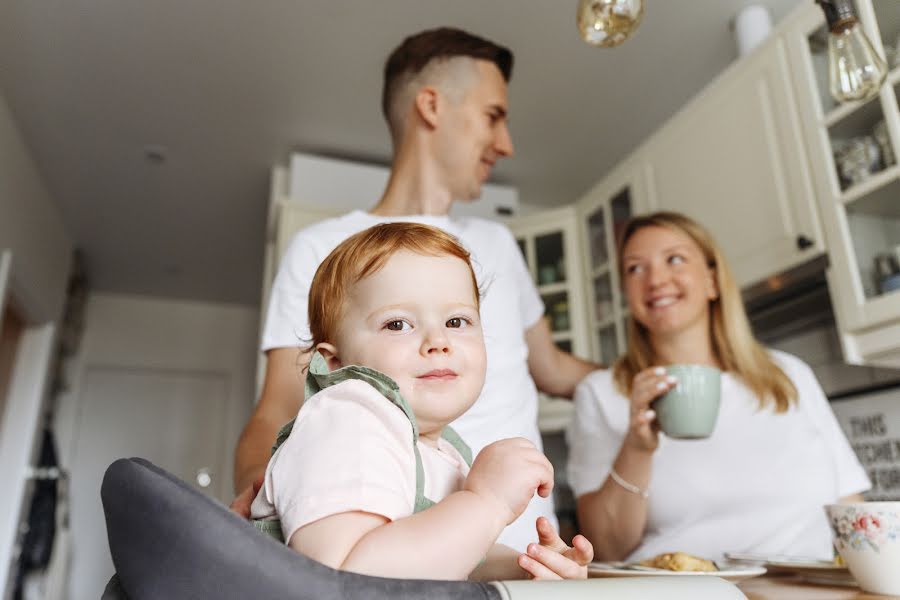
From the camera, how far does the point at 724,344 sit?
1.44m

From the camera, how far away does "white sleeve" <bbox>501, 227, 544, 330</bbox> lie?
4.43 feet

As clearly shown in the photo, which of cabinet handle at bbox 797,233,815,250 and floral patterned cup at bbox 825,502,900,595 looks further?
cabinet handle at bbox 797,233,815,250

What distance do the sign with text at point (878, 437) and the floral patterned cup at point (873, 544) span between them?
4.08 feet

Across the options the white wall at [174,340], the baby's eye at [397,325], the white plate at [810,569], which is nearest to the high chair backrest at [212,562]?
the baby's eye at [397,325]

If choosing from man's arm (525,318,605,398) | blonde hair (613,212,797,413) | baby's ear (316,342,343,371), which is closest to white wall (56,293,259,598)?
man's arm (525,318,605,398)

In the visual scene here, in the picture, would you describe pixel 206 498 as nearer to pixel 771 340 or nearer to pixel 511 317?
pixel 511 317

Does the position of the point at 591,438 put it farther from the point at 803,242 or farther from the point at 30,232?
the point at 30,232

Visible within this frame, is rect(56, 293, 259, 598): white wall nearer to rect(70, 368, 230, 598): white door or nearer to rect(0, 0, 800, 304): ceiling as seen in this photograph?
rect(70, 368, 230, 598): white door

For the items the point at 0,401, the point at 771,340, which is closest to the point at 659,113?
the point at 771,340

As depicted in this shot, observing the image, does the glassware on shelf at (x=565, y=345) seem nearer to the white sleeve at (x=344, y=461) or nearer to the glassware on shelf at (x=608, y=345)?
the glassware on shelf at (x=608, y=345)

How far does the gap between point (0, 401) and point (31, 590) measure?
3.12 feet

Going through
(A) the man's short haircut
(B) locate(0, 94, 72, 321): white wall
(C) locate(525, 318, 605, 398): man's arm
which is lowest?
(C) locate(525, 318, 605, 398): man's arm

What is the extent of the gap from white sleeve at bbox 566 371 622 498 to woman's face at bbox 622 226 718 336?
0.16 meters

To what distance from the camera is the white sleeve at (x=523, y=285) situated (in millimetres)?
1352
